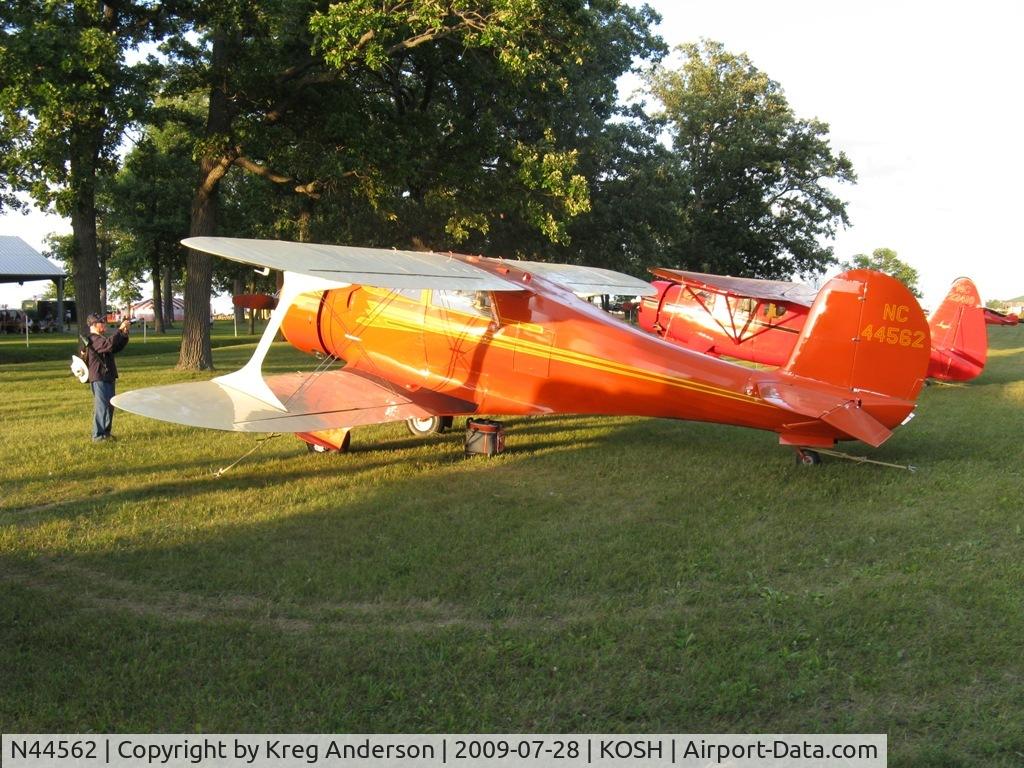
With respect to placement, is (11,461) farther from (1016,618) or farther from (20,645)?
(1016,618)

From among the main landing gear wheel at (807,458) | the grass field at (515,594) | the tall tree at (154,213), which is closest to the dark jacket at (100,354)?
the grass field at (515,594)

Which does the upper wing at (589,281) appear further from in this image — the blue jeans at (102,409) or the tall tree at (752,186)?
the tall tree at (752,186)

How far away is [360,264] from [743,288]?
377 inches

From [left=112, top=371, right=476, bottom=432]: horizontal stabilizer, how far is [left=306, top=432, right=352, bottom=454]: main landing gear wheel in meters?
0.54

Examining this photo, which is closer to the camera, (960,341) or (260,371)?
Answer: (260,371)

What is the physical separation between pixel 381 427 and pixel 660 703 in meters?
8.06

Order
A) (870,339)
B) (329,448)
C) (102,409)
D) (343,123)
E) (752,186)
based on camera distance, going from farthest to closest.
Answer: (752,186) → (343,123) → (102,409) → (329,448) → (870,339)

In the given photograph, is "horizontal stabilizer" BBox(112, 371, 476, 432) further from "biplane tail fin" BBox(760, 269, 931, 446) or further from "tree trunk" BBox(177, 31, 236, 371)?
"tree trunk" BBox(177, 31, 236, 371)

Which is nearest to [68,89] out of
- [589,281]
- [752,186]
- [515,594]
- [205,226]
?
[205,226]

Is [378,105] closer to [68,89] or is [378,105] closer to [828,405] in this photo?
[68,89]

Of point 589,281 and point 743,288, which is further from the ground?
point 743,288

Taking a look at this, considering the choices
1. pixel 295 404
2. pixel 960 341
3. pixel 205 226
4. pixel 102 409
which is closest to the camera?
pixel 295 404

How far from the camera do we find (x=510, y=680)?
3.94m

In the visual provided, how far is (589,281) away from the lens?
11.6 meters
